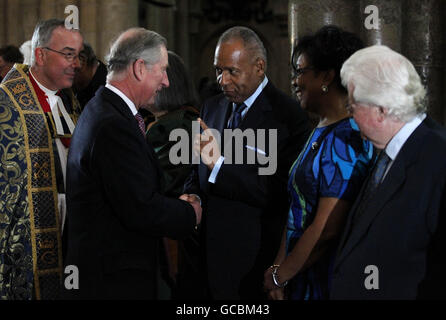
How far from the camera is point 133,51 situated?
2736 mm

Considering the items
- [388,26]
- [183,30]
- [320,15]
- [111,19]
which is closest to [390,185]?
[320,15]

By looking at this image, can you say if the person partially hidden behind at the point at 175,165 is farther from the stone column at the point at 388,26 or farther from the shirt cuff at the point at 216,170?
the stone column at the point at 388,26

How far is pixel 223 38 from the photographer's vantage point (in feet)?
10.9

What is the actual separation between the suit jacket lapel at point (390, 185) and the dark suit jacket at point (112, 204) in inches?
33.0

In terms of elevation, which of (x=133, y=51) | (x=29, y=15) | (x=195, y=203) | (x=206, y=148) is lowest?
(x=195, y=203)

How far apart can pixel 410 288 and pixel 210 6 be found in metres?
11.7

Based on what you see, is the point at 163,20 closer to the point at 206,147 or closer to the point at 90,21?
the point at 90,21

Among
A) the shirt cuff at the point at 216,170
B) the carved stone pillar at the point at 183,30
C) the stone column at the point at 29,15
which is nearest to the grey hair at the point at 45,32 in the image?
the shirt cuff at the point at 216,170

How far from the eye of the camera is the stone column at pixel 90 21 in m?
7.01

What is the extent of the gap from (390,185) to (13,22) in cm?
599

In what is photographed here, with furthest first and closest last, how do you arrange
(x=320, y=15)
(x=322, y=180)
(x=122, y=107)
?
(x=320, y=15) → (x=122, y=107) → (x=322, y=180)

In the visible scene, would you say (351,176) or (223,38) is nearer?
(351,176)

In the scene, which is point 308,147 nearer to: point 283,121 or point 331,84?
point 331,84
